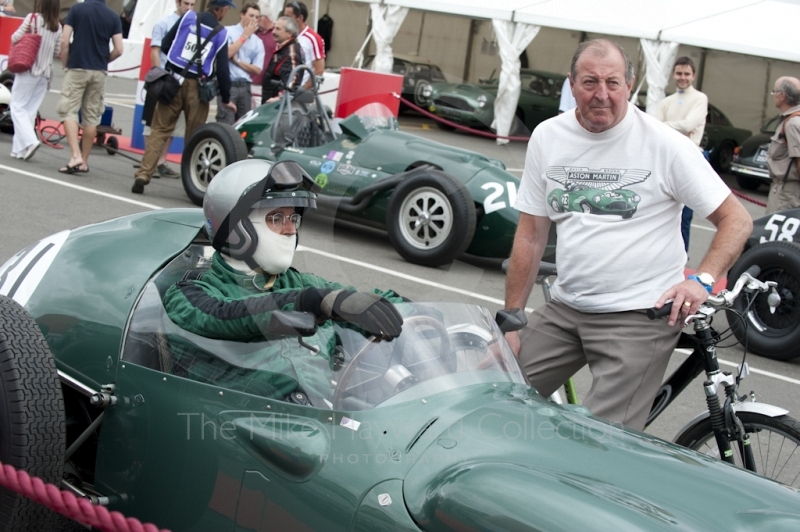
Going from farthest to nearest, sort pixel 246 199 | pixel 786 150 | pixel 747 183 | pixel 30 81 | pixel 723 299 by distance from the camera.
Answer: pixel 747 183
pixel 30 81
pixel 786 150
pixel 723 299
pixel 246 199

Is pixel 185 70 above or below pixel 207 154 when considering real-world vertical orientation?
above

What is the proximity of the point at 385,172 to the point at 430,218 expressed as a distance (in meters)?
0.78

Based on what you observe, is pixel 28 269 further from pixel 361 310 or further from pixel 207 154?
pixel 207 154

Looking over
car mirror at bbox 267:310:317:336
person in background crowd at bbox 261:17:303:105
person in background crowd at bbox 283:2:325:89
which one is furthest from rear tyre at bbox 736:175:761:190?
car mirror at bbox 267:310:317:336

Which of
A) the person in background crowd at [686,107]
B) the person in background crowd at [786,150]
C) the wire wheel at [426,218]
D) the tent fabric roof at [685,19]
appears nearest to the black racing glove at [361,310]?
the wire wheel at [426,218]

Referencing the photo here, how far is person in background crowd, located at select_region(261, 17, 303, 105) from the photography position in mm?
10422

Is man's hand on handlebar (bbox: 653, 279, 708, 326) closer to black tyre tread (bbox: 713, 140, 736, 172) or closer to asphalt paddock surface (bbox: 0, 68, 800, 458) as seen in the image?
asphalt paddock surface (bbox: 0, 68, 800, 458)

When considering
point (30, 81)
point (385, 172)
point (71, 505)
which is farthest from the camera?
point (30, 81)

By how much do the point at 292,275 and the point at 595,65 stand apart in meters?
1.24

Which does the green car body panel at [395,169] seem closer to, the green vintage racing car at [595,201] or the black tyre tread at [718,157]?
the green vintage racing car at [595,201]

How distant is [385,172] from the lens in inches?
327

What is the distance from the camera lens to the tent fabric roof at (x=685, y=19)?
52.8 ft

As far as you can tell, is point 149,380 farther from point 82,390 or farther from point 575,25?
point 575,25

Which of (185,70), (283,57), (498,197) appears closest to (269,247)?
(498,197)
